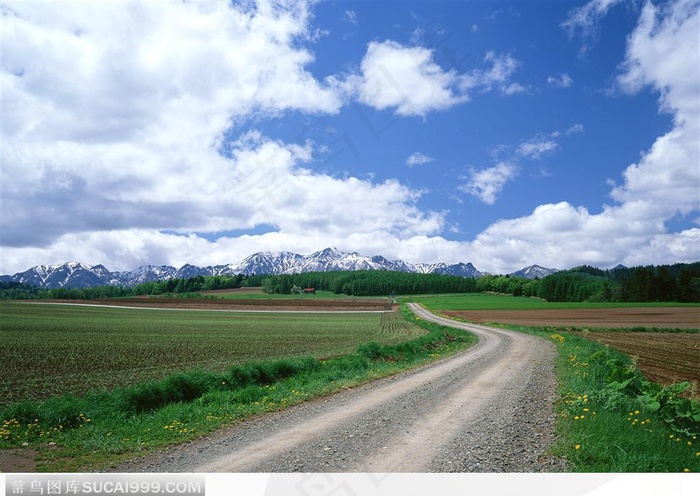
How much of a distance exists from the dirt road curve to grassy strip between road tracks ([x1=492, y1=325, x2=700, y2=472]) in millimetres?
567

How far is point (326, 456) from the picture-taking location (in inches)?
353

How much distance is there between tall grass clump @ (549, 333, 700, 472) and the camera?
7918 millimetres

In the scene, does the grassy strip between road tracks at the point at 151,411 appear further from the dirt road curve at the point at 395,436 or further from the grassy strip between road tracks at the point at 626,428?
the grassy strip between road tracks at the point at 626,428

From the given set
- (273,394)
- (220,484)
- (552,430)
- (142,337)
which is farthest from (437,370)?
(142,337)

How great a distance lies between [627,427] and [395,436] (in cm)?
504

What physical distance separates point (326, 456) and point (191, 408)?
759 centimetres

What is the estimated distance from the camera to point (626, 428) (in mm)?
9461

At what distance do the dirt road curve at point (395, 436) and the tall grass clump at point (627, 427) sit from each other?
610 millimetres

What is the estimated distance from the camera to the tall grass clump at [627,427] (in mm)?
7918

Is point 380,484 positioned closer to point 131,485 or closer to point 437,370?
Answer: point 131,485

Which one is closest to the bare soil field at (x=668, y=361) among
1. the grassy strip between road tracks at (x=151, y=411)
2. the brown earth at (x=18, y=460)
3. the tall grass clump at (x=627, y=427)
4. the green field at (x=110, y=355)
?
the tall grass clump at (x=627, y=427)

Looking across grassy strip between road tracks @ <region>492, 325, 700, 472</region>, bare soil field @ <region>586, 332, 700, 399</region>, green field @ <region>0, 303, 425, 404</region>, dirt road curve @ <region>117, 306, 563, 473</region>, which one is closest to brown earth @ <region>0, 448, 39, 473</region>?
dirt road curve @ <region>117, 306, 563, 473</region>

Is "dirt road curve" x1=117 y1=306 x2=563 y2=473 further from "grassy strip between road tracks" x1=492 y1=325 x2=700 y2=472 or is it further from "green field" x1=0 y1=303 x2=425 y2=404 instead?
"green field" x1=0 y1=303 x2=425 y2=404

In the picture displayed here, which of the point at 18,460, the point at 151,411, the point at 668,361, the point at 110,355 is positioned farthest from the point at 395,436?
the point at 668,361
